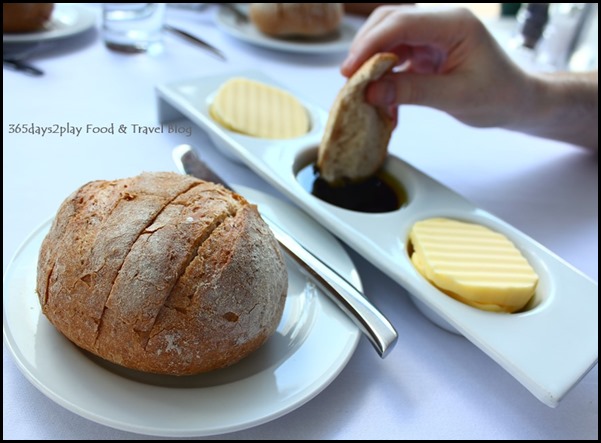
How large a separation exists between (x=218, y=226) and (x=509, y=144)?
1.01 meters

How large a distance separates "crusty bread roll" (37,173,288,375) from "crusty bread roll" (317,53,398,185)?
442mm

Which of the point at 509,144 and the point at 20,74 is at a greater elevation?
the point at 20,74

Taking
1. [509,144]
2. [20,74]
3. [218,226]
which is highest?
[218,226]

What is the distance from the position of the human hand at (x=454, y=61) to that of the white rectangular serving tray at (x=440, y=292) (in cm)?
16

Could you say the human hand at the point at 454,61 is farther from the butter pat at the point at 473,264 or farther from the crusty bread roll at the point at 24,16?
the crusty bread roll at the point at 24,16

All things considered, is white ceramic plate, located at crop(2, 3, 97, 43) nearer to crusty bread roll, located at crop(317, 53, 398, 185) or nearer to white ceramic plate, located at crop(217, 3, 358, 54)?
white ceramic plate, located at crop(217, 3, 358, 54)

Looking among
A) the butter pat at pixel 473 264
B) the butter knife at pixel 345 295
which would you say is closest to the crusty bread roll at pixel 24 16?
the butter knife at pixel 345 295

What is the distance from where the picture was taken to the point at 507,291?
0.80 meters

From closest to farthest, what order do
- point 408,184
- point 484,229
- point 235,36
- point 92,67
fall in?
point 484,229 < point 408,184 < point 92,67 < point 235,36

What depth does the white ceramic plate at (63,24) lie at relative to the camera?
1.45 m

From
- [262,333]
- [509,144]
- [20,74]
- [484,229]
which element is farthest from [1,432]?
[509,144]

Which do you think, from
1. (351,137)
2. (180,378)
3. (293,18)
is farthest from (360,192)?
(293,18)

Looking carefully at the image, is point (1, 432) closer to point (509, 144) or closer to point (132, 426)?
point (132, 426)

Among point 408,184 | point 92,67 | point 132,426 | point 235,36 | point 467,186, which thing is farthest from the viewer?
point 235,36
